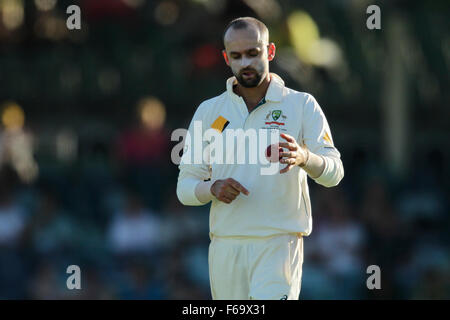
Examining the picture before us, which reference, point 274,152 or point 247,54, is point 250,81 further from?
point 274,152

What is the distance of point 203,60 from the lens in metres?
12.7

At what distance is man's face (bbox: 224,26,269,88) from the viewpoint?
583 cm

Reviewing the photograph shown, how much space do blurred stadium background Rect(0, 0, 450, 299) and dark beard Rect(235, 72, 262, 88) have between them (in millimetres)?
4643

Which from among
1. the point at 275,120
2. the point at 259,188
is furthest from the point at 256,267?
the point at 275,120

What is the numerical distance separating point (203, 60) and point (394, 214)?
3.39m

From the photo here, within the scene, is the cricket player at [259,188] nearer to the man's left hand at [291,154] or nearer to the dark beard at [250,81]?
the dark beard at [250,81]

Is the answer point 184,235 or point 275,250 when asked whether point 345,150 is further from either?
point 275,250

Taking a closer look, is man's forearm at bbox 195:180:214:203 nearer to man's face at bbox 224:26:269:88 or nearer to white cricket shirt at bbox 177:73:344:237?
white cricket shirt at bbox 177:73:344:237

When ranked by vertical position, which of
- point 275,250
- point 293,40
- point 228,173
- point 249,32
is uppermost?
point 293,40

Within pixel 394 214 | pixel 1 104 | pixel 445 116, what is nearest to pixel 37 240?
pixel 1 104

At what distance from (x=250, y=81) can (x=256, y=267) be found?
3.83 feet

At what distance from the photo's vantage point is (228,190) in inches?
224

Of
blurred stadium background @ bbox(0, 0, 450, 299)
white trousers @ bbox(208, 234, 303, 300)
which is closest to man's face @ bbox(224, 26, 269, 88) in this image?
white trousers @ bbox(208, 234, 303, 300)

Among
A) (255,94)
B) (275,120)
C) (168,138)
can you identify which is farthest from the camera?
(168,138)
